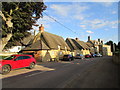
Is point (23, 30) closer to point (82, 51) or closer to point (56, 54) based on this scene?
point (56, 54)

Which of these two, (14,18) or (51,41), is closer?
(14,18)

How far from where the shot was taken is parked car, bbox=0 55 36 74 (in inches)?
377

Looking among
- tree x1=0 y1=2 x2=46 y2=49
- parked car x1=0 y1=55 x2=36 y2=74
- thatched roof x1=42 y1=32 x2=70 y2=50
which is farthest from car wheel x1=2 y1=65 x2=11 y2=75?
thatched roof x1=42 y1=32 x2=70 y2=50

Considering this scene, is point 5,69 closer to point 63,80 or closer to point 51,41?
point 63,80

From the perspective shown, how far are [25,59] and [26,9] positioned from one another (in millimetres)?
9064

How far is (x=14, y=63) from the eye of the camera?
10.4 metres

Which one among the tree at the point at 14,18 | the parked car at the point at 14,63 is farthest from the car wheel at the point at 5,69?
the tree at the point at 14,18

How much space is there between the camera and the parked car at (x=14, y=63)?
959 cm

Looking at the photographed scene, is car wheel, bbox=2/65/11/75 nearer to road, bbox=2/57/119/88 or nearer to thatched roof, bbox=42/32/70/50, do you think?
road, bbox=2/57/119/88

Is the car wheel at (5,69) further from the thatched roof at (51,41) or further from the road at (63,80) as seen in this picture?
the thatched roof at (51,41)

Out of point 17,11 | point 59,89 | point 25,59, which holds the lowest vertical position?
point 59,89

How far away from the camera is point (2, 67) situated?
9.44m

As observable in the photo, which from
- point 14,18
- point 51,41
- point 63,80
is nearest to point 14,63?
point 63,80

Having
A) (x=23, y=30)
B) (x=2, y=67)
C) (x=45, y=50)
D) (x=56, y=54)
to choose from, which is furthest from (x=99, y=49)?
(x=2, y=67)
